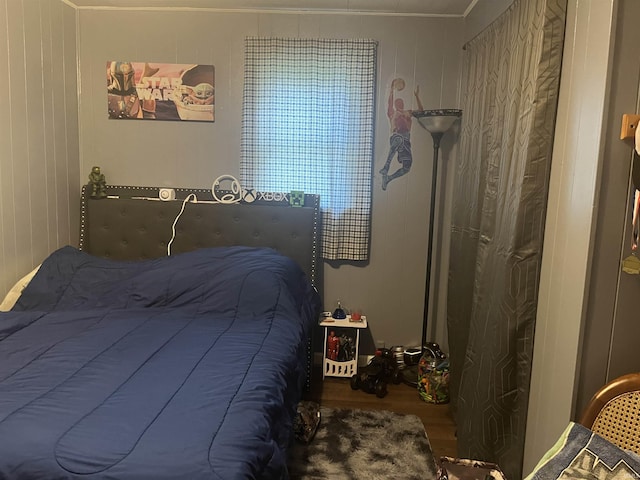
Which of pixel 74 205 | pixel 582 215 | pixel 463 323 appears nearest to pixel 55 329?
pixel 74 205

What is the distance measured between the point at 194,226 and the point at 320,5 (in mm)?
1550

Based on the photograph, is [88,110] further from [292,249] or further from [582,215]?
[582,215]

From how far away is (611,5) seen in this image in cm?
154

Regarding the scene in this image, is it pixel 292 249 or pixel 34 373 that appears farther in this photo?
pixel 292 249

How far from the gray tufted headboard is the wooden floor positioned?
66 cm

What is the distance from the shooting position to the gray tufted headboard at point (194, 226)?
3.31 meters

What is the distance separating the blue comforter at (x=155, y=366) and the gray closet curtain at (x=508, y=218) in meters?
0.82

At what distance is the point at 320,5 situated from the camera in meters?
3.20

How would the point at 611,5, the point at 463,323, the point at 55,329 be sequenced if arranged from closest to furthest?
the point at 611,5 → the point at 55,329 → the point at 463,323

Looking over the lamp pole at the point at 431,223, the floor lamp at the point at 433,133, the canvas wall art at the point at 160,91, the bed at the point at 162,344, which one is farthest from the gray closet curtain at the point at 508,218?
the canvas wall art at the point at 160,91

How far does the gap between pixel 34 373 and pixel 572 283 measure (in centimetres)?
187

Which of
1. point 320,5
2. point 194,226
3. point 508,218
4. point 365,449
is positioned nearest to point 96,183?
point 194,226

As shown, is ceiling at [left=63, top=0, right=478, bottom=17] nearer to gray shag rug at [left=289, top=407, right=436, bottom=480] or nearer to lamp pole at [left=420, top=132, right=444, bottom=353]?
lamp pole at [left=420, top=132, right=444, bottom=353]

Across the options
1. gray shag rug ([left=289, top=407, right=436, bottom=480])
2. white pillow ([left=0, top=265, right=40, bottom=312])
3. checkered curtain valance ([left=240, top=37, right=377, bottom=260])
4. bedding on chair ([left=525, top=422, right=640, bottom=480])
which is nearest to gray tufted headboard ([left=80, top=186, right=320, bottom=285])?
checkered curtain valance ([left=240, top=37, right=377, bottom=260])
